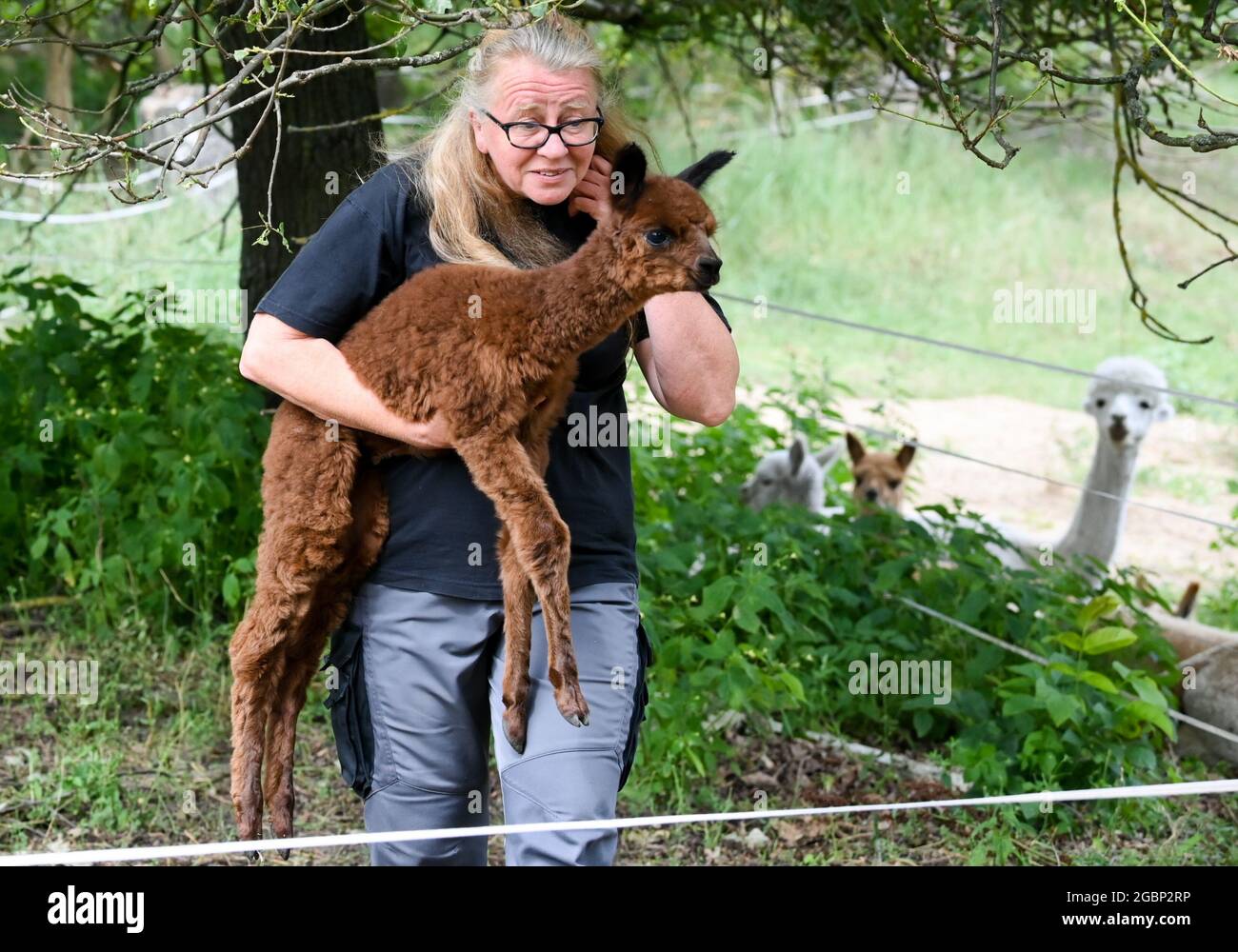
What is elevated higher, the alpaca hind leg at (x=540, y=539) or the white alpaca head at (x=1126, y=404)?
the white alpaca head at (x=1126, y=404)

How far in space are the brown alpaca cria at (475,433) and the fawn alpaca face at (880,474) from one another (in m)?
3.94

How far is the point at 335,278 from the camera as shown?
2.50 meters

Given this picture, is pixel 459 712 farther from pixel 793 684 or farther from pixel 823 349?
pixel 823 349

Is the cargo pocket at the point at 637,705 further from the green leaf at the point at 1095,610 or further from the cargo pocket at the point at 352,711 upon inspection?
the green leaf at the point at 1095,610

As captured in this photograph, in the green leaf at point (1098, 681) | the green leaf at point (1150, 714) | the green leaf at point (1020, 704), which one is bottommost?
the green leaf at point (1150, 714)

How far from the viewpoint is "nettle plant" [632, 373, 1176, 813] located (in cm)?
430

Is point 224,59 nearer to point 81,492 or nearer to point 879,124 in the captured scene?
point 81,492

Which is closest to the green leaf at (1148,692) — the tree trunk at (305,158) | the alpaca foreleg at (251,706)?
the alpaca foreleg at (251,706)

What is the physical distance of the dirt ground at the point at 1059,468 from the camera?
28.3 ft

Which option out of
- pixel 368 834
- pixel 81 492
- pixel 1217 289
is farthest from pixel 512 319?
pixel 1217 289

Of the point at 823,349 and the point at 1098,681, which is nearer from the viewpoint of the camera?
the point at 1098,681

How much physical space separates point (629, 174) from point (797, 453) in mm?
3884

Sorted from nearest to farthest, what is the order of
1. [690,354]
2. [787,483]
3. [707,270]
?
[707,270], [690,354], [787,483]

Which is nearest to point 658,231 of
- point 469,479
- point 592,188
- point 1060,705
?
point 592,188
